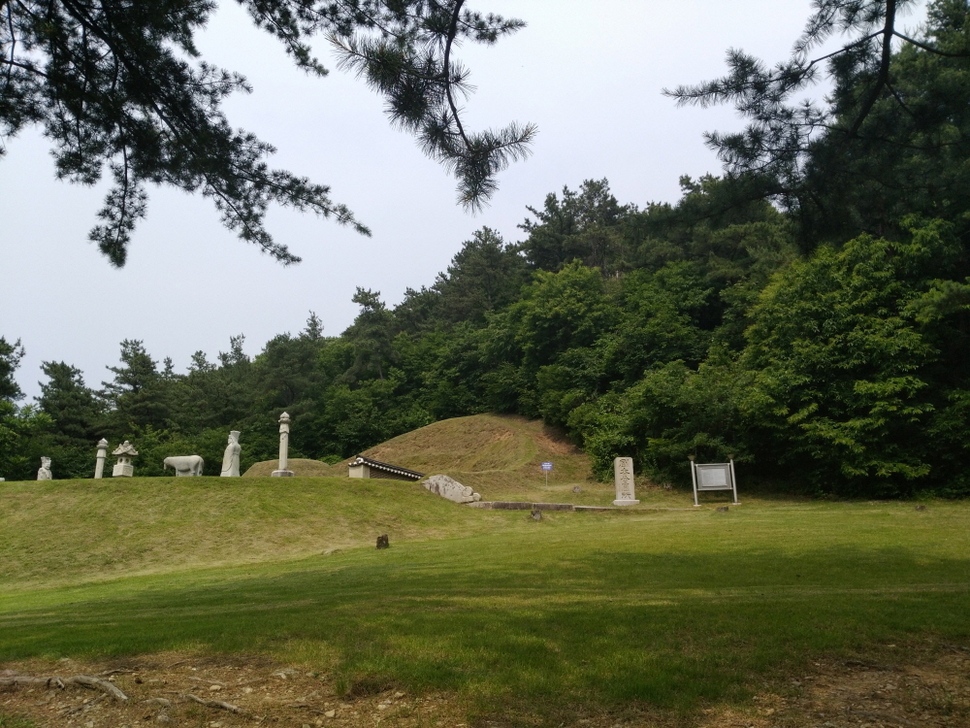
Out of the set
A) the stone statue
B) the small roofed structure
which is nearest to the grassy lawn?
the stone statue

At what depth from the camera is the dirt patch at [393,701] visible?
4.18 m

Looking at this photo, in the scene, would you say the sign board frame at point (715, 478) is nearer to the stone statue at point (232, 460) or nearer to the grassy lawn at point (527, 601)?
the grassy lawn at point (527, 601)

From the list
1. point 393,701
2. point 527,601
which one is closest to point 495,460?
point 527,601

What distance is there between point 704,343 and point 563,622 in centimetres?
3760

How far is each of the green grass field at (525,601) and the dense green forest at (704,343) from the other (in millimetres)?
3973

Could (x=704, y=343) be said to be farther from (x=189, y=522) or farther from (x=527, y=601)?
(x=527, y=601)

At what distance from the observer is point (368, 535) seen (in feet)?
65.5

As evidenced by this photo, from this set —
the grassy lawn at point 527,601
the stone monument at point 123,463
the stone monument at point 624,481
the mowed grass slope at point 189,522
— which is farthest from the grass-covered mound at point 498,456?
the stone monument at point 123,463

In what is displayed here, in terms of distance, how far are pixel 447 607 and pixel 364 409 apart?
48.2m

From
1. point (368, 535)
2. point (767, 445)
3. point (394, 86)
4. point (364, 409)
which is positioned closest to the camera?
point (394, 86)

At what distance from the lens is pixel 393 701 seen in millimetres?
4617

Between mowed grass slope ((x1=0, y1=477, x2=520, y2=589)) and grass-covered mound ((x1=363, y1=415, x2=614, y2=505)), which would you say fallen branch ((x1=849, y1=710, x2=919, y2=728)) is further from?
grass-covered mound ((x1=363, y1=415, x2=614, y2=505))

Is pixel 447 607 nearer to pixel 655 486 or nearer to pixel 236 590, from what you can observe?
pixel 236 590

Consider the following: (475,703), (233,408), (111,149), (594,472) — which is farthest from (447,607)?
(233,408)
